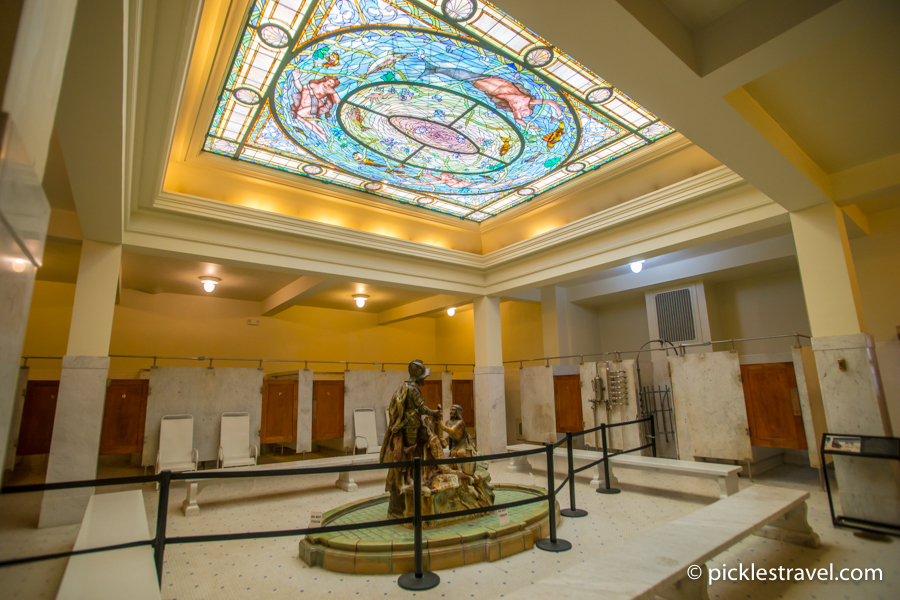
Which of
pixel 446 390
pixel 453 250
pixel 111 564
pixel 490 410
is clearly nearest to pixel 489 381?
pixel 490 410

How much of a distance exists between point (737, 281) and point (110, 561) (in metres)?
12.0

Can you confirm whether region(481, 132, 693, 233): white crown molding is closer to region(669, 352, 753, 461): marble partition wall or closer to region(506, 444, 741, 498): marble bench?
region(669, 352, 753, 461): marble partition wall

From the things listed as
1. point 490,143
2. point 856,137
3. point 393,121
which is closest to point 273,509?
point 393,121

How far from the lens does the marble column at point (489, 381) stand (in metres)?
9.58

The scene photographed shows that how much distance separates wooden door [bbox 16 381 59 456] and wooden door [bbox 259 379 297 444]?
3346 mm

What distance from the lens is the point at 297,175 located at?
7523 mm

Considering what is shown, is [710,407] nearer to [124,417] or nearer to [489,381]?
[489,381]

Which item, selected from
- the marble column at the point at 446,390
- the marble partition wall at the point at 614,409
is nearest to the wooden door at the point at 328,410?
the marble column at the point at 446,390

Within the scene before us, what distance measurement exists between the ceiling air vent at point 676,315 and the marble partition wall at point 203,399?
367 inches

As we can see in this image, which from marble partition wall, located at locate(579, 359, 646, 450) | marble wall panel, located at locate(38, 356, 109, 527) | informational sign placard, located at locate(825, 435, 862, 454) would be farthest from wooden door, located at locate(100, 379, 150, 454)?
informational sign placard, located at locate(825, 435, 862, 454)

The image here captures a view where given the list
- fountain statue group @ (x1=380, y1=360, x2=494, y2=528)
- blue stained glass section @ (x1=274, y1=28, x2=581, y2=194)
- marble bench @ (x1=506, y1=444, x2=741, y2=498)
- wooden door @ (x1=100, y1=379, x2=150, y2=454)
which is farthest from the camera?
wooden door @ (x1=100, y1=379, x2=150, y2=454)

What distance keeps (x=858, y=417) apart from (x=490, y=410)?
594cm

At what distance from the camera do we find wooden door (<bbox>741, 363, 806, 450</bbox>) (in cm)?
689

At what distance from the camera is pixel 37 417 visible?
302 inches
